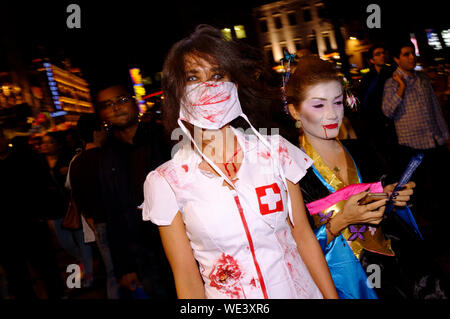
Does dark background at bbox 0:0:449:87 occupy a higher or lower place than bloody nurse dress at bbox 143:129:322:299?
higher

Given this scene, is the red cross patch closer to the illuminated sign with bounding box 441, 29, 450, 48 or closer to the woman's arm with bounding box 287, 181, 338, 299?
the woman's arm with bounding box 287, 181, 338, 299

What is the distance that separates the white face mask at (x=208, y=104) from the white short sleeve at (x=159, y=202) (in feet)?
1.06

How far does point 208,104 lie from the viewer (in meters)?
1.49

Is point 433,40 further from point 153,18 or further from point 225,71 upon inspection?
point 225,71

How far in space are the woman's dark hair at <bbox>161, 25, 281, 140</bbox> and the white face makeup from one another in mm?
242

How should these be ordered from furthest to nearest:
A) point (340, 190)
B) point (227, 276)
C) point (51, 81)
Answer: point (51, 81)
point (340, 190)
point (227, 276)

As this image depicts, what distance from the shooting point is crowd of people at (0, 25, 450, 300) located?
53.3 inches

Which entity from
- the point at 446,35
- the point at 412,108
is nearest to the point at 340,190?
the point at 412,108

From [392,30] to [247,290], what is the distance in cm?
482

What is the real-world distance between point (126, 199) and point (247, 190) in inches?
63.2

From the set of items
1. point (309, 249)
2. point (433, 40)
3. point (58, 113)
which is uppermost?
point (58, 113)

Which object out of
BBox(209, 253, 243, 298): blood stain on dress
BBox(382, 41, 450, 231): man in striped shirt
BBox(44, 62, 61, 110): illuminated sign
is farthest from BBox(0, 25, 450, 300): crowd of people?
BBox(44, 62, 61, 110): illuminated sign

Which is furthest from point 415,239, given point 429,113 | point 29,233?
point 29,233

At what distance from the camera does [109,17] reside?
4.76 metres
